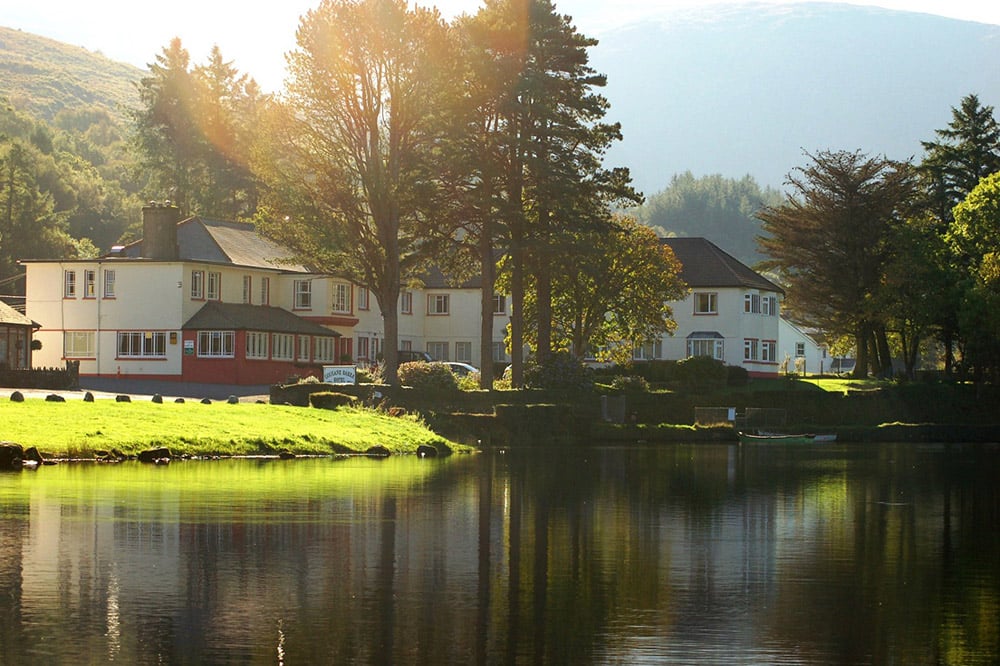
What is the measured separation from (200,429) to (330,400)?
41.6 ft

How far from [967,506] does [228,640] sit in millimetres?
21758

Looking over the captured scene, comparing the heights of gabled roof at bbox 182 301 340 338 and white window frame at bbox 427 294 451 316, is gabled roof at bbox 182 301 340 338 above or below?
below

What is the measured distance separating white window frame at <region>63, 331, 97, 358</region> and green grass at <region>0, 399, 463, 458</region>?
3777 cm

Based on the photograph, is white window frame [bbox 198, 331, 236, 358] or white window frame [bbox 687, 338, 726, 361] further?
white window frame [bbox 687, 338, 726, 361]

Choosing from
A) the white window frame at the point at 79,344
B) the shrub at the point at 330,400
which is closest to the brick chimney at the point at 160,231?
the white window frame at the point at 79,344

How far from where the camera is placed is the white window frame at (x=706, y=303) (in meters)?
104

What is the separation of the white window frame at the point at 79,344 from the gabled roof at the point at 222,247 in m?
5.89

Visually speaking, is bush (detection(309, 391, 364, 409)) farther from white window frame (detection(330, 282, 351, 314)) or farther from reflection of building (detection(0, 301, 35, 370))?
white window frame (detection(330, 282, 351, 314))

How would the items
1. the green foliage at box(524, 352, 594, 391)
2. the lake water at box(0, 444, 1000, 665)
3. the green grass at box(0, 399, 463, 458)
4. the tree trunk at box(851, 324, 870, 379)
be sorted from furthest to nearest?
1. the tree trunk at box(851, 324, 870, 379)
2. the green foliage at box(524, 352, 594, 391)
3. the green grass at box(0, 399, 463, 458)
4. the lake water at box(0, 444, 1000, 665)

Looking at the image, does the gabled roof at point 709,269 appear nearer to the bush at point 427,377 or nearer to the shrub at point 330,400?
the bush at point 427,377

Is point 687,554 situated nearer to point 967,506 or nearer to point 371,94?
point 967,506

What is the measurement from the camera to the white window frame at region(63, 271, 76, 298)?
91.2 m

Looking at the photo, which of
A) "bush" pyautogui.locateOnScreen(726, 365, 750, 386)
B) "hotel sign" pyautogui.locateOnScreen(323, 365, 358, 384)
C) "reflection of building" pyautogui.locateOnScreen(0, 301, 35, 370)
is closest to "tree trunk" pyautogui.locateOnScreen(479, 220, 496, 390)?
"hotel sign" pyautogui.locateOnScreen(323, 365, 358, 384)

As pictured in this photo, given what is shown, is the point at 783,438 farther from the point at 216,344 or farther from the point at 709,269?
the point at 709,269
